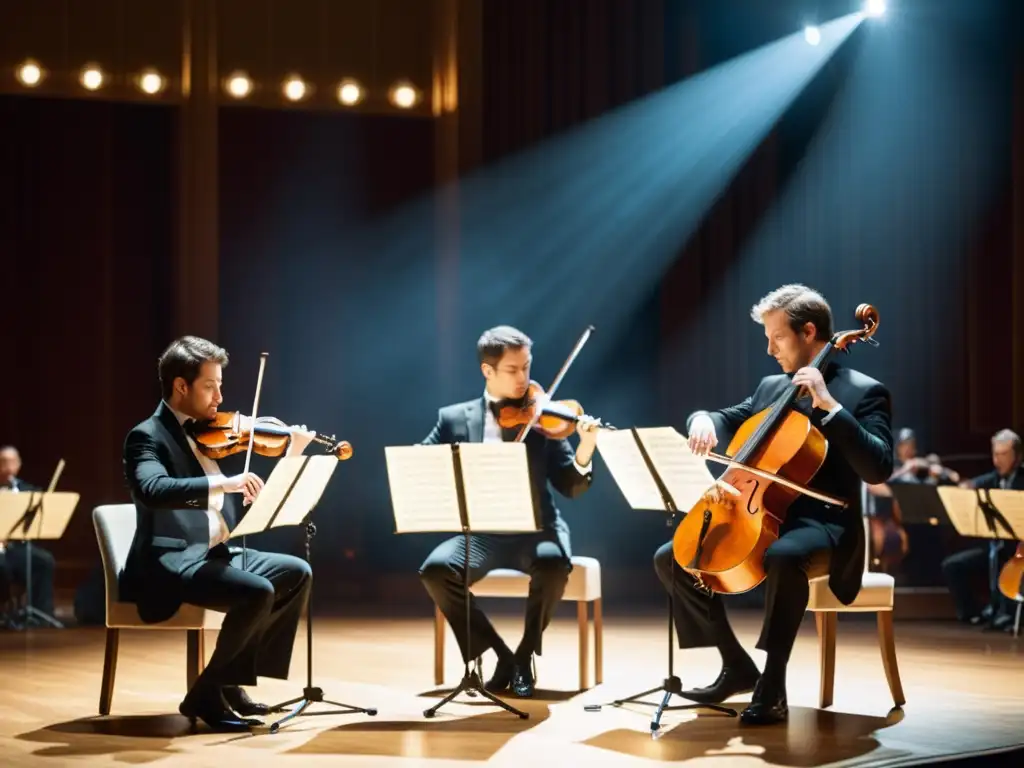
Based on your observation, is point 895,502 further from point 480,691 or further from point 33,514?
point 33,514

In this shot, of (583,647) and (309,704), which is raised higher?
(583,647)

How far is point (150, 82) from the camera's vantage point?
750cm

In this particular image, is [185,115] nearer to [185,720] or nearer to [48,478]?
[48,478]

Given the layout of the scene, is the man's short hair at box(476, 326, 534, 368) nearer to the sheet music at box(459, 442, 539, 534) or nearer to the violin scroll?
the sheet music at box(459, 442, 539, 534)

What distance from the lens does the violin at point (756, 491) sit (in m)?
3.38

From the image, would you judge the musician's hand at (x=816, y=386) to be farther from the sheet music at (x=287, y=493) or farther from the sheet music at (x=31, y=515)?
the sheet music at (x=31, y=515)

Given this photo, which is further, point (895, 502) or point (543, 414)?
point (895, 502)

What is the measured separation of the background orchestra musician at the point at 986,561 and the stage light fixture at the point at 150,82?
4839mm

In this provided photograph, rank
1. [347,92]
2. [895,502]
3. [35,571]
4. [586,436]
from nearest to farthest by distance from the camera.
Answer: [586,436] → [35,571] → [895,502] → [347,92]

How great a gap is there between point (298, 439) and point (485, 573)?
2.85ft

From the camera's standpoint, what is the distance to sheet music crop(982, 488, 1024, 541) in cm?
531

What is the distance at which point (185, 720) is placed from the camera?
145 inches

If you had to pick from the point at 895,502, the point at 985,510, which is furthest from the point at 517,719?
the point at 895,502

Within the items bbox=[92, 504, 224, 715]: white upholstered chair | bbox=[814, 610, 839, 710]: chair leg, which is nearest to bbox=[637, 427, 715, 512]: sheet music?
bbox=[814, 610, 839, 710]: chair leg
